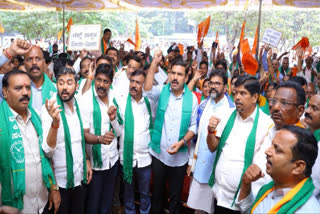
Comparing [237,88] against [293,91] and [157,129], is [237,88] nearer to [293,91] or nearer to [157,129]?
[293,91]

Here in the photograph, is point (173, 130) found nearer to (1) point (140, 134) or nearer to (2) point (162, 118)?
(2) point (162, 118)

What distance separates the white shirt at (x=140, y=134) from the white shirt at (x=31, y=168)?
1044 millimetres

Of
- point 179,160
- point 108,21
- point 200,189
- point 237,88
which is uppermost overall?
point 108,21

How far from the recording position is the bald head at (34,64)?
3.26 meters

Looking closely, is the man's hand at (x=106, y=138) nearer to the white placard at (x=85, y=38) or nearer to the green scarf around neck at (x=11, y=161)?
the green scarf around neck at (x=11, y=161)

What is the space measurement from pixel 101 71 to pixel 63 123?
0.79 m

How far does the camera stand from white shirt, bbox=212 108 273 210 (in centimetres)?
245

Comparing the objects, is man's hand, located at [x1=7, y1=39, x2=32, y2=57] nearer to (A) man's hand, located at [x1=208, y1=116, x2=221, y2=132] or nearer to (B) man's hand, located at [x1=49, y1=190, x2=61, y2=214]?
(B) man's hand, located at [x1=49, y1=190, x2=61, y2=214]

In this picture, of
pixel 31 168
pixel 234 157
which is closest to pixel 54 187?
pixel 31 168

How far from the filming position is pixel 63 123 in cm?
254

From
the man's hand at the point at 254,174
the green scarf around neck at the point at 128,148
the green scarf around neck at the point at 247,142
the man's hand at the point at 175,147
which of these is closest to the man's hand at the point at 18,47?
the green scarf around neck at the point at 128,148

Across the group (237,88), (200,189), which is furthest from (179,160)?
(237,88)

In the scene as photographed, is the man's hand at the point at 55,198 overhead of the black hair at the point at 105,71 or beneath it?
beneath

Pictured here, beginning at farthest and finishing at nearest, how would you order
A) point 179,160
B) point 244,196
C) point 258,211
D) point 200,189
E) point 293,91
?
point 179,160, point 200,189, point 293,91, point 244,196, point 258,211
